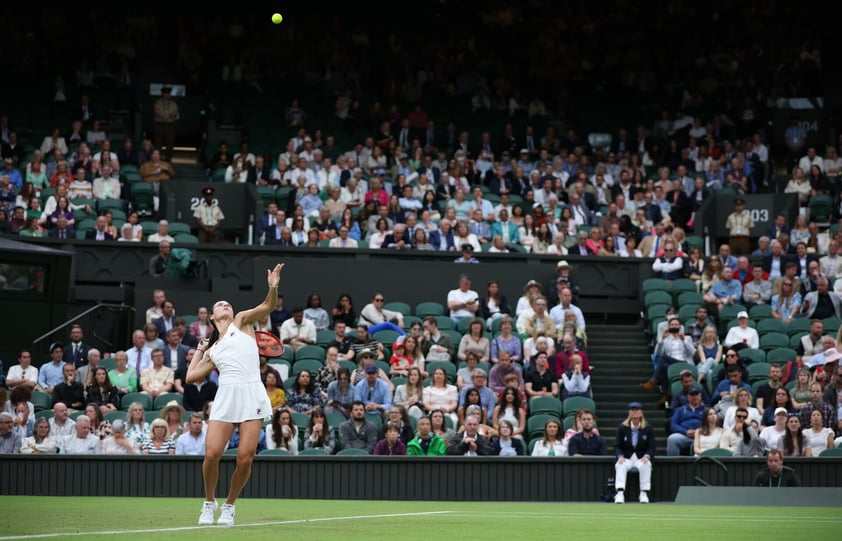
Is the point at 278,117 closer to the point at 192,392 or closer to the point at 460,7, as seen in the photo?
the point at 460,7

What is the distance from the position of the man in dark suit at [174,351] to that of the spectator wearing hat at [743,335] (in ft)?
27.8

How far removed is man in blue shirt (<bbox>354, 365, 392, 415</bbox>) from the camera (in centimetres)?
1886

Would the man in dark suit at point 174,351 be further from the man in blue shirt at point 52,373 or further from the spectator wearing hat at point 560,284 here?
the spectator wearing hat at point 560,284

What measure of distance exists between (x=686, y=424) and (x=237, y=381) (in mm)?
10384

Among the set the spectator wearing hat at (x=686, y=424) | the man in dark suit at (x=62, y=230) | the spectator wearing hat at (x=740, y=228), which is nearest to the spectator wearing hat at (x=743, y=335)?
the spectator wearing hat at (x=686, y=424)

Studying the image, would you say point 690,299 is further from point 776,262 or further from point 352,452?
point 352,452

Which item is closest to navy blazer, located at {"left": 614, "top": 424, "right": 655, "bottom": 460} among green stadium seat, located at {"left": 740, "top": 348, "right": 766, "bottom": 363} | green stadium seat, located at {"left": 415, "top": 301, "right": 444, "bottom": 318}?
green stadium seat, located at {"left": 740, "top": 348, "right": 766, "bottom": 363}

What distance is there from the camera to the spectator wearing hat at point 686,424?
18516 mm

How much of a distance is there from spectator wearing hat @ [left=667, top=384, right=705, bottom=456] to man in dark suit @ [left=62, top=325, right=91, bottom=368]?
28.6 ft

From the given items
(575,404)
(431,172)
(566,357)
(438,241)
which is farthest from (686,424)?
(431,172)

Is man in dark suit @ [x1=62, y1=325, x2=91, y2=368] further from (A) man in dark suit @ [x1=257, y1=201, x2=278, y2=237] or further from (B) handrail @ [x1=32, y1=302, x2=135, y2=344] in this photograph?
(A) man in dark suit @ [x1=257, y1=201, x2=278, y2=237]

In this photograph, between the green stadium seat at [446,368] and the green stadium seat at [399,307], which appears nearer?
the green stadium seat at [446,368]

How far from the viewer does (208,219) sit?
81.8ft

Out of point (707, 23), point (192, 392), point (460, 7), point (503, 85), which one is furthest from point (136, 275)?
point (707, 23)
